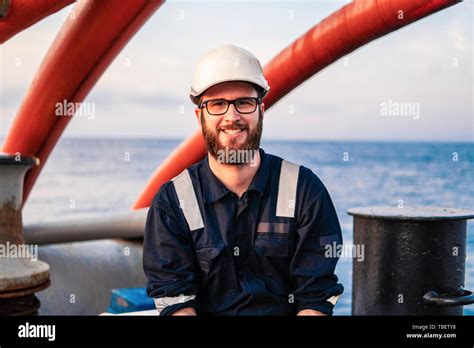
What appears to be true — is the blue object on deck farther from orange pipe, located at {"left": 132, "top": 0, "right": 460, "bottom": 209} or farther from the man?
orange pipe, located at {"left": 132, "top": 0, "right": 460, "bottom": 209}

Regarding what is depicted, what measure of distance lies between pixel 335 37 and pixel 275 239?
11.4 feet

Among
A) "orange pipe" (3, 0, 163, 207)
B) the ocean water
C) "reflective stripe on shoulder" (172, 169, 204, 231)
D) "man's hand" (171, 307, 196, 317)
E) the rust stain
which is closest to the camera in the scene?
"man's hand" (171, 307, 196, 317)

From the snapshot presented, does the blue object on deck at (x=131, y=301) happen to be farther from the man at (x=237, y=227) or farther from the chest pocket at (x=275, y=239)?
the chest pocket at (x=275, y=239)

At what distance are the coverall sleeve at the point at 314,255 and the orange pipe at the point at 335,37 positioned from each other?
285 cm

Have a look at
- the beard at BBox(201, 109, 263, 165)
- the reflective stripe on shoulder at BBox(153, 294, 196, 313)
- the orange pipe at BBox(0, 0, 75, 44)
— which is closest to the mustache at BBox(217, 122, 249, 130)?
the beard at BBox(201, 109, 263, 165)

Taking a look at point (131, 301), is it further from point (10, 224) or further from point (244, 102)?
point (244, 102)

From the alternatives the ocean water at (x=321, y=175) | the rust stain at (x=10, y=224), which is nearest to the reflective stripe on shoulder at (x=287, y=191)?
the rust stain at (x=10, y=224)

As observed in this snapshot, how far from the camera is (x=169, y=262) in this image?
2621 mm

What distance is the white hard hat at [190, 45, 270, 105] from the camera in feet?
8.43

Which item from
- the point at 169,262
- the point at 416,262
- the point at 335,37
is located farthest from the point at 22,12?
the point at 416,262

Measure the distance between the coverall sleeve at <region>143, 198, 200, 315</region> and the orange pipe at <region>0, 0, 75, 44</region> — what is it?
2.68 m

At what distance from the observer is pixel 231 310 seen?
264 cm

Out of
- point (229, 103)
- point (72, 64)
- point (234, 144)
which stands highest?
point (72, 64)

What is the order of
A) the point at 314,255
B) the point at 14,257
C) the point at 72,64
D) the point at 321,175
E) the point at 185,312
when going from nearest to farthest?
the point at 185,312 < the point at 314,255 < the point at 14,257 < the point at 72,64 < the point at 321,175
